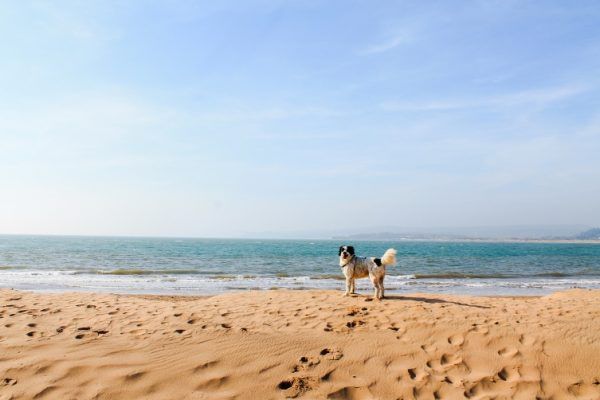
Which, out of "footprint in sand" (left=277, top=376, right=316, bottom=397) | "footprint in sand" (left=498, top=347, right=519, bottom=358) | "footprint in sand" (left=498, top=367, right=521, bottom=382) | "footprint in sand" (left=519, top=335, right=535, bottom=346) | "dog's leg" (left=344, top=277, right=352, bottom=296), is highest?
"dog's leg" (left=344, top=277, right=352, bottom=296)

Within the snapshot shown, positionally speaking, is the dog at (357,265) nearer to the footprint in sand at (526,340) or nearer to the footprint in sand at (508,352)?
the footprint in sand at (526,340)

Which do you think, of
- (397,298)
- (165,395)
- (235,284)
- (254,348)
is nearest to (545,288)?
(397,298)

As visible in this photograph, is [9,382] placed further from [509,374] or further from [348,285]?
[348,285]

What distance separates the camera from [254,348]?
A: 522 cm

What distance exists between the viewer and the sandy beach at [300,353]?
4.26 metres

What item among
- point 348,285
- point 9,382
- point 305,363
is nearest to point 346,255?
point 348,285

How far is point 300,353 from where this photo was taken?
5098mm

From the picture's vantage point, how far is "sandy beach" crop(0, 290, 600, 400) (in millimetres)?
4258

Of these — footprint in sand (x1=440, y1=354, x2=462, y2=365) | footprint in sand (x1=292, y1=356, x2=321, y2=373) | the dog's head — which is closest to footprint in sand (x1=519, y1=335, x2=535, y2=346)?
footprint in sand (x1=440, y1=354, x2=462, y2=365)

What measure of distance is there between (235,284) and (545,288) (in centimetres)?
1409

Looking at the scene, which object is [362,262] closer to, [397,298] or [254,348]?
[397,298]

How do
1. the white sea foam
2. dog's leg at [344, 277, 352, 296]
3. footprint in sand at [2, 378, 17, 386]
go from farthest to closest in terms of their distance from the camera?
the white sea foam → dog's leg at [344, 277, 352, 296] → footprint in sand at [2, 378, 17, 386]

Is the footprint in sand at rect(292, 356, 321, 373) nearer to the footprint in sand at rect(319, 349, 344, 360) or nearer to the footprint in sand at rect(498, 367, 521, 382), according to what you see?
the footprint in sand at rect(319, 349, 344, 360)

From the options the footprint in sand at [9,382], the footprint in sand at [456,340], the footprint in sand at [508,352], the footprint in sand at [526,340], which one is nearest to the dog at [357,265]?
the footprint in sand at [456,340]
